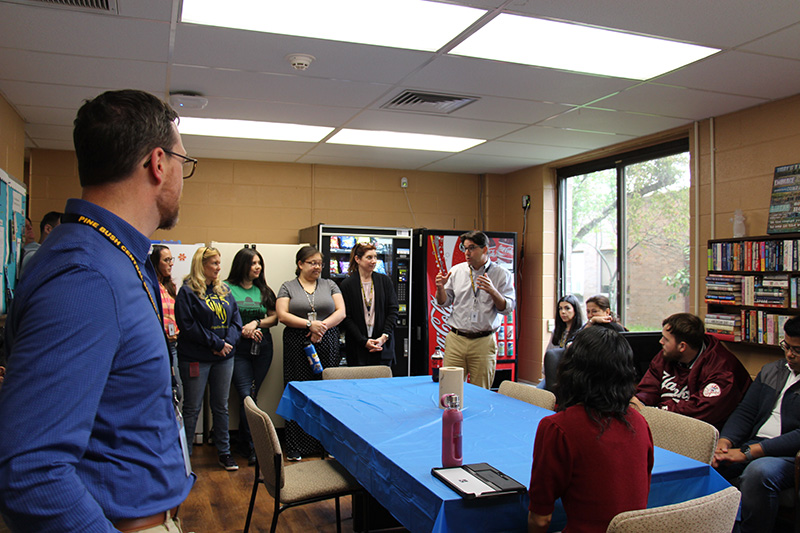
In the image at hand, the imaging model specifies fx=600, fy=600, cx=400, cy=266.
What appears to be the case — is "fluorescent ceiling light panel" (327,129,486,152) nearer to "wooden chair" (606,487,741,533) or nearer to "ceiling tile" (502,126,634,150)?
"ceiling tile" (502,126,634,150)

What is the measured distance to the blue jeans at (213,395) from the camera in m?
4.09

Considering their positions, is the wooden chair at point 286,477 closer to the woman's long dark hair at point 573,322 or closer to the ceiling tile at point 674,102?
the woman's long dark hair at point 573,322

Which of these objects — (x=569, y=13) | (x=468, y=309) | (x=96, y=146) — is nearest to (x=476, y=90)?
(x=569, y=13)

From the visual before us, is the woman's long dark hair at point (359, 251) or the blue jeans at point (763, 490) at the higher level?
the woman's long dark hair at point (359, 251)

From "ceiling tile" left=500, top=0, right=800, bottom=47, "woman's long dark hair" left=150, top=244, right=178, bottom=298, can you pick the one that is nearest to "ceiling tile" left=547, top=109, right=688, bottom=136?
"ceiling tile" left=500, top=0, right=800, bottom=47

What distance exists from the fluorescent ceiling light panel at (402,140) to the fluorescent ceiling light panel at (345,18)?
199 cm

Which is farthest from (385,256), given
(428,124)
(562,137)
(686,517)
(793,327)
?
(686,517)

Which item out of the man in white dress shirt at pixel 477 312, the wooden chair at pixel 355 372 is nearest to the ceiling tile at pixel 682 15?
the man in white dress shirt at pixel 477 312

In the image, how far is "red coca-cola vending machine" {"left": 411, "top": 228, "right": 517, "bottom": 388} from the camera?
582 centimetres

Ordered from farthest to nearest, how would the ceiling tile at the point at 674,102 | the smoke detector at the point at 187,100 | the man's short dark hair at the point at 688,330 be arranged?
the smoke detector at the point at 187,100
the ceiling tile at the point at 674,102
the man's short dark hair at the point at 688,330

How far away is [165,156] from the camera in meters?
1.01

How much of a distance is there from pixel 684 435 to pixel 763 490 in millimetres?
792

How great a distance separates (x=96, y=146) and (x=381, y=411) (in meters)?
2.01

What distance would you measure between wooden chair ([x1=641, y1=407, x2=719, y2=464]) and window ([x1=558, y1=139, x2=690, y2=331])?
8.84ft
